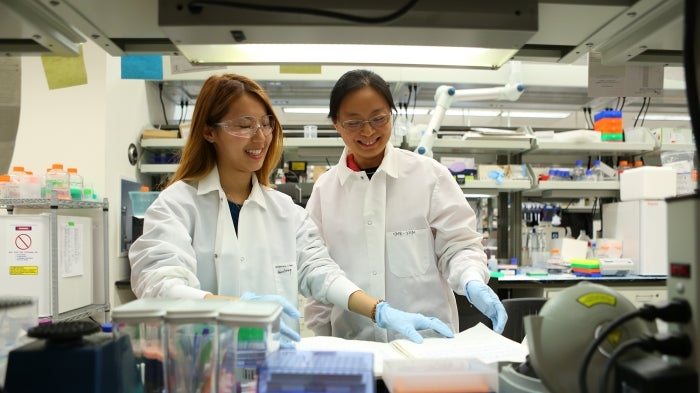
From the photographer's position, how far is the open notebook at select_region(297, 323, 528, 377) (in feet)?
3.45

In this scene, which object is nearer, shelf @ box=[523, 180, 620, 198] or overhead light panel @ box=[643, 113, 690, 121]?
shelf @ box=[523, 180, 620, 198]

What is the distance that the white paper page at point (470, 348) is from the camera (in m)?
1.04

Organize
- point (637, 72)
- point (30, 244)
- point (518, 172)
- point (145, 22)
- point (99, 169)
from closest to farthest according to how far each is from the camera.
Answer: point (145, 22), point (637, 72), point (30, 244), point (99, 169), point (518, 172)

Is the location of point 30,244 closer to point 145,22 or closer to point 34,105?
point 34,105

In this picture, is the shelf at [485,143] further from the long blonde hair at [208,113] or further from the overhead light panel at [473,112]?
the overhead light panel at [473,112]

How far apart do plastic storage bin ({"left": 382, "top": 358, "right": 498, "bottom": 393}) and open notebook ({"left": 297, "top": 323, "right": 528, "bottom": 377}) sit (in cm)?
28

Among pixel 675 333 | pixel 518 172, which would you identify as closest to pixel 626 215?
pixel 518 172

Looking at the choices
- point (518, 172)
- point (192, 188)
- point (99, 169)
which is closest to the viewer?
point (192, 188)

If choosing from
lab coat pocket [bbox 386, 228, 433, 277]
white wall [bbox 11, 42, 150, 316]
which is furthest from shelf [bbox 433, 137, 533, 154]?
white wall [bbox 11, 42, 150, 316]

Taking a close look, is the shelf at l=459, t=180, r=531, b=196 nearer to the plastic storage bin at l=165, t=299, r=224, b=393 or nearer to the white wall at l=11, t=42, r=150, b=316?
the white wall at l=11, t=42, r=150, b=316

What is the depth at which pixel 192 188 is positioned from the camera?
136 centimetres

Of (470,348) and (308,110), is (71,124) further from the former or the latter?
(470,348)

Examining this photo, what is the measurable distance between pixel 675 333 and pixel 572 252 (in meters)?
2.95

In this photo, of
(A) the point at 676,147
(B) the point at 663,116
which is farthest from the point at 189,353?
(B) the point at 663,116
